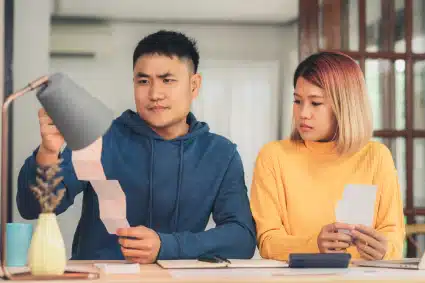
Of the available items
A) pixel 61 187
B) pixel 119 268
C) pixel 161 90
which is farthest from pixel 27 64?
pixel 119 268

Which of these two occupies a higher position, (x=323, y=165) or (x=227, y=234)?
(x=323, y=165)

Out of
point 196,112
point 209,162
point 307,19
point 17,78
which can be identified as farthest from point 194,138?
point 196,112

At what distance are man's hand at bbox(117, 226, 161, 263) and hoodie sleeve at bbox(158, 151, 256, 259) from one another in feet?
0.12

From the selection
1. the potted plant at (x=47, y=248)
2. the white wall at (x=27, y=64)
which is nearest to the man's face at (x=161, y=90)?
the potted plant at (x=47, y=248)

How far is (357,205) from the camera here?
6.08 feet

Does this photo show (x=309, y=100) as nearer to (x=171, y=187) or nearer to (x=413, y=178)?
(x=171, y=187)

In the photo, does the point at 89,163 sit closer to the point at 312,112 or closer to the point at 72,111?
the point at 72,111

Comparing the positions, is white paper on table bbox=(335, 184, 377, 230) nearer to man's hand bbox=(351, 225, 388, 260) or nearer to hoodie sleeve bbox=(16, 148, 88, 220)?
man's hand bbox=(351, 225, 388, 260)

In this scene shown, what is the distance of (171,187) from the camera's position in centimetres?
218

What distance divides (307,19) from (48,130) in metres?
2.54

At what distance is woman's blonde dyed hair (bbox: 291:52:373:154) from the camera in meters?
2.18

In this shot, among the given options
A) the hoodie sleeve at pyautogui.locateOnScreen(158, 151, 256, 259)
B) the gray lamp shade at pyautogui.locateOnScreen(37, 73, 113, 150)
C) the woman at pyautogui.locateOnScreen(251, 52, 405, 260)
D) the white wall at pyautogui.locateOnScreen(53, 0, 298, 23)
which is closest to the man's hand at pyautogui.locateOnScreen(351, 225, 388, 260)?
the woman at pyautogui.locateOnScreen(251, 52, 405, 260)

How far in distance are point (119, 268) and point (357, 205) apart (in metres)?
0.60

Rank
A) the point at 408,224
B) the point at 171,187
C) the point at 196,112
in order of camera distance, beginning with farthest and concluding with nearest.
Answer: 1. the point at 196,112
2. the point at 408,224
3. the point at 171,187
